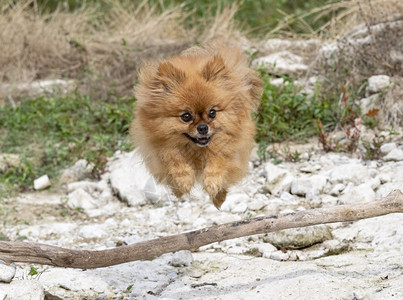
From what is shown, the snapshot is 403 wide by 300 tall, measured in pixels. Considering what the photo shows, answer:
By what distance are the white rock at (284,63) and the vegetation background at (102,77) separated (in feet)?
1.39

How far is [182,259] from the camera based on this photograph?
5598mm

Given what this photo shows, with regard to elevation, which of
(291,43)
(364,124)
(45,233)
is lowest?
(45,233)

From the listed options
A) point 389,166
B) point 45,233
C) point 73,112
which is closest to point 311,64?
point 389,166

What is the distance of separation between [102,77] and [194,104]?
6093 millimetres

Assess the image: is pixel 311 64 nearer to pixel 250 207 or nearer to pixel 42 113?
pixel 250 207

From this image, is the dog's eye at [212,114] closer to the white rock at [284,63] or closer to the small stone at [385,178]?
the small stone at [385,178]

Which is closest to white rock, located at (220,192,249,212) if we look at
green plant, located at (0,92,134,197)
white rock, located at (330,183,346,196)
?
white rock, located at (330,183,346,196)

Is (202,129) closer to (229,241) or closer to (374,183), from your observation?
(229,241)

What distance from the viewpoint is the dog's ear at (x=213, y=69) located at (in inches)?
188

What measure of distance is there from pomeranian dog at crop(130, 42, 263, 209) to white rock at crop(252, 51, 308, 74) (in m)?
4.55

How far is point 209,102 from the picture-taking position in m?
4.67

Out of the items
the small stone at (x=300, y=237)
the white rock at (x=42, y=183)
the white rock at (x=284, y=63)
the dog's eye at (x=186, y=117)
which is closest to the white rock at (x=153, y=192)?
the white rock at (x=42, y=183)

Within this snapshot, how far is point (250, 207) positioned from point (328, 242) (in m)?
1.28

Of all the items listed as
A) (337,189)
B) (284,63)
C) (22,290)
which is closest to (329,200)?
(337,189)
